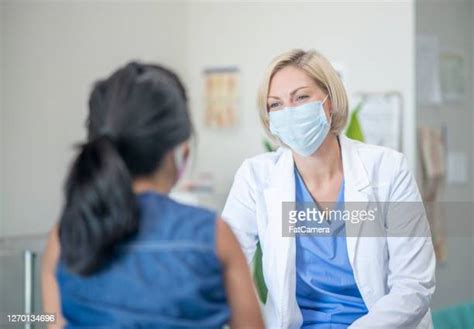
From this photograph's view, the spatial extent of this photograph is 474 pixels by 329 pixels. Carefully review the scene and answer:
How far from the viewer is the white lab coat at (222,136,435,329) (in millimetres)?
1665

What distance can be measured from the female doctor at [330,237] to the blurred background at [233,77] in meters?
0.96

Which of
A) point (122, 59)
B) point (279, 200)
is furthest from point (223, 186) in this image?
point (279, 200)

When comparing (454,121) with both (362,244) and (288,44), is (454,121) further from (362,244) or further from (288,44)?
(362,244)

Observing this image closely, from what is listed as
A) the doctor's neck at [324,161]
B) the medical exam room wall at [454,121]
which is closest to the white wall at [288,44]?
the medical exam room wall at [454,121]

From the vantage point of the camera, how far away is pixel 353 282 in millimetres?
1671

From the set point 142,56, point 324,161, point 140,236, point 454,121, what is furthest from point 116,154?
point 454,121

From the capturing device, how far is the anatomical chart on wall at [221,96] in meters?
2.97

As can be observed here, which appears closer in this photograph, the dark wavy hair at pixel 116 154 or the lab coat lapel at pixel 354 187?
the dark wavy hair at pixel 116 154

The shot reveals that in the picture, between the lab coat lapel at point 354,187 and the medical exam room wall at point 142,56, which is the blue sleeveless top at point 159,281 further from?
the medical exam room wall at point 142,56

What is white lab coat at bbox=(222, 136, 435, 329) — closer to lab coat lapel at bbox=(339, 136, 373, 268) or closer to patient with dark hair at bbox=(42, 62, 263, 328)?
lab coat lapel at bbox=(339, 136, 373, 268)

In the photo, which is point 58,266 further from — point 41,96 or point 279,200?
point 41,96

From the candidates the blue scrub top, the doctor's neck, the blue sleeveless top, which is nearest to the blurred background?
the doctor's neck

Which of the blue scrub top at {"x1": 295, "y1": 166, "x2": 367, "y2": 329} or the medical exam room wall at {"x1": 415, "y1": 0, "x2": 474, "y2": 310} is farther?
the medical exam room wall at {"x1": 415, "y1": 0, "x2": 474, "y2": 310}

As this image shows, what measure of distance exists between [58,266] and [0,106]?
1674mm
